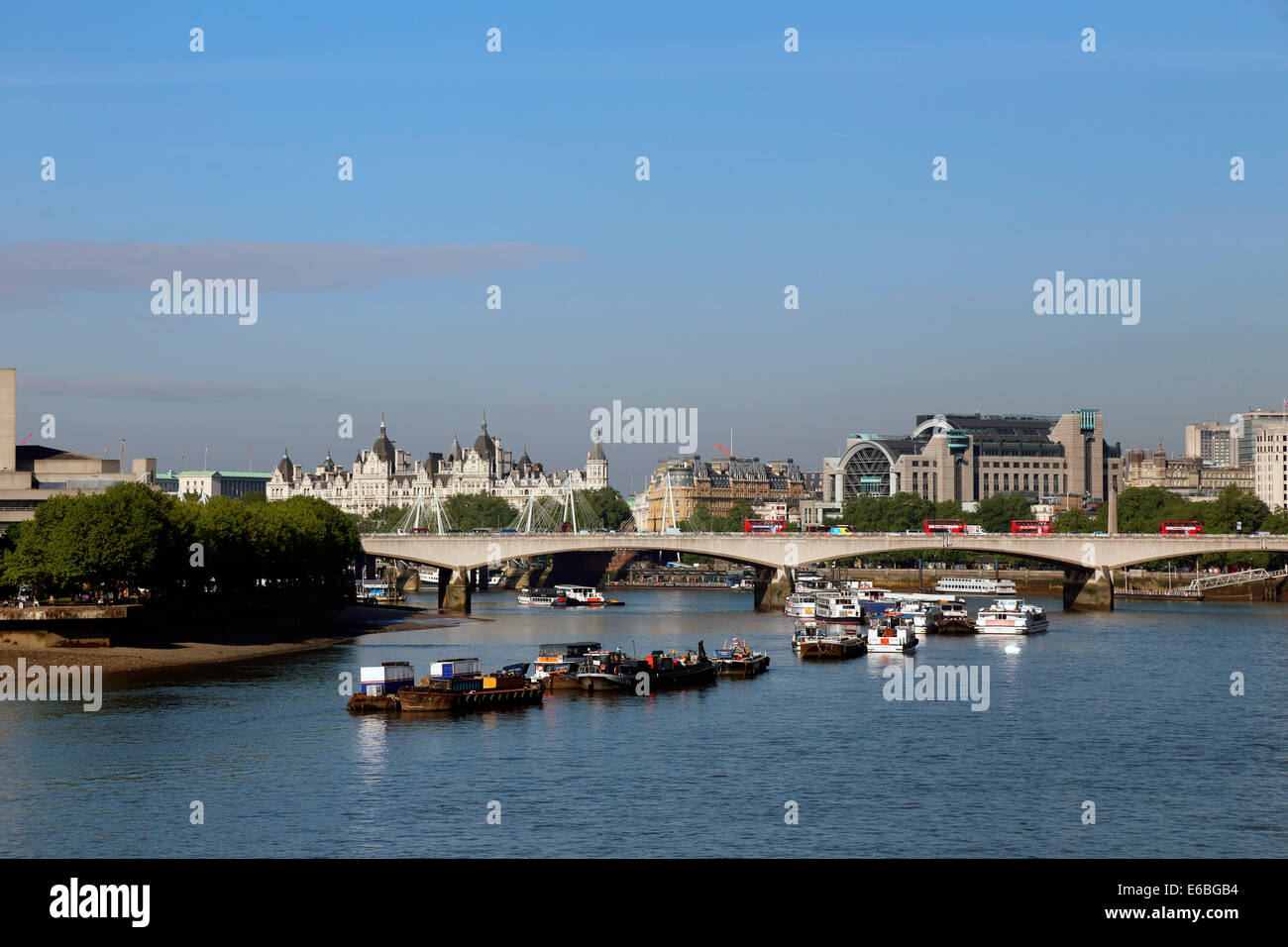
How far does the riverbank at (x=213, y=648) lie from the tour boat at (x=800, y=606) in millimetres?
22023

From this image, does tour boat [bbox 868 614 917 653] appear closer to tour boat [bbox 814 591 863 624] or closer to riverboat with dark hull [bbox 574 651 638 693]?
tour boat [bbox 814 591 863 624]

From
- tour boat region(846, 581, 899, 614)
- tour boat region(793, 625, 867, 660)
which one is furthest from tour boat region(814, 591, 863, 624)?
tour boat region(793, 625, 867, 660)

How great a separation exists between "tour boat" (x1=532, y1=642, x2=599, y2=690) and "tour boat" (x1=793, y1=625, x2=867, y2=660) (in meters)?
13.7

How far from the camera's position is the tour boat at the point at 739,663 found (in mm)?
65875

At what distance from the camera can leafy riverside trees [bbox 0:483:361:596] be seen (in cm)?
7056

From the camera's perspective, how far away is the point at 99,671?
200ft

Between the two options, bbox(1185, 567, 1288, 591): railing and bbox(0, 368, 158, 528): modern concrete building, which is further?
bbox(1185, 567, 1288, 591): railing

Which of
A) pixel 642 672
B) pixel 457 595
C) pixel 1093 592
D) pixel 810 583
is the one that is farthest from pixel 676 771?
pixel 810 583

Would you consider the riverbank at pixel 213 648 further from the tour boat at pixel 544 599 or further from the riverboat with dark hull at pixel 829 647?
the tour boat at pixel 544 599

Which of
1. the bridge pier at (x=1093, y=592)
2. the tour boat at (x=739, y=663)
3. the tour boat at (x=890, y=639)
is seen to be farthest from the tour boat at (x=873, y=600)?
the tour boat at (x=739, y=663)

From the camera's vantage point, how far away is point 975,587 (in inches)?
5517
